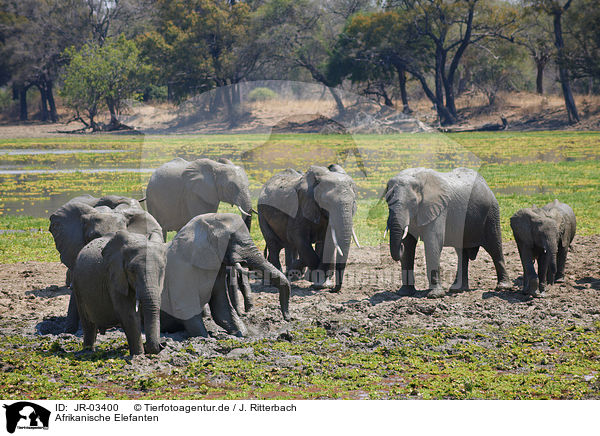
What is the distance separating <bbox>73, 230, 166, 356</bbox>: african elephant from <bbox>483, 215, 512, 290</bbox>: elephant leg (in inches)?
186

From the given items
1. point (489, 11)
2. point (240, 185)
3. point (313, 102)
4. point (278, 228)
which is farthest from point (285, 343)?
point (489, 11)

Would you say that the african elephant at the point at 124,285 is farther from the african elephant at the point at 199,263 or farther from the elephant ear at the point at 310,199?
the elephant ear at the point at 310,199

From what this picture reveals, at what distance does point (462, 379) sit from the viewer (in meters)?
6.79

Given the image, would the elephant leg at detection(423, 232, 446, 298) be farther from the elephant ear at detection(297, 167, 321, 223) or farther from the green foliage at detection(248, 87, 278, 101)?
the green foliage at detection(248, 87, 278, 101)

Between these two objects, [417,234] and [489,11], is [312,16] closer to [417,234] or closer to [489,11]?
[489,11]

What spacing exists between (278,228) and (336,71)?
162ft

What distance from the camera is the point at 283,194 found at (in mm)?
11258

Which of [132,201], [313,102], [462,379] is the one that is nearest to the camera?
[462,379]

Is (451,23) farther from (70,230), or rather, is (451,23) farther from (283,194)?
(70,230)

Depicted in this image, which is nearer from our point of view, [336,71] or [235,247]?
[235,247]

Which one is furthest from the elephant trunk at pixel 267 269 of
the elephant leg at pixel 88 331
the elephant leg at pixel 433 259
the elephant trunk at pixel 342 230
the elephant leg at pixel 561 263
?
the elephant leg at pixel 561 263

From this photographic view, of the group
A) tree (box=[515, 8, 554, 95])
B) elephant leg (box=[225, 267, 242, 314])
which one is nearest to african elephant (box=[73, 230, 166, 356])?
elephant leg (box=[225, 267, 242, 314])

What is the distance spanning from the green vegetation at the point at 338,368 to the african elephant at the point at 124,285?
0.87 ft
